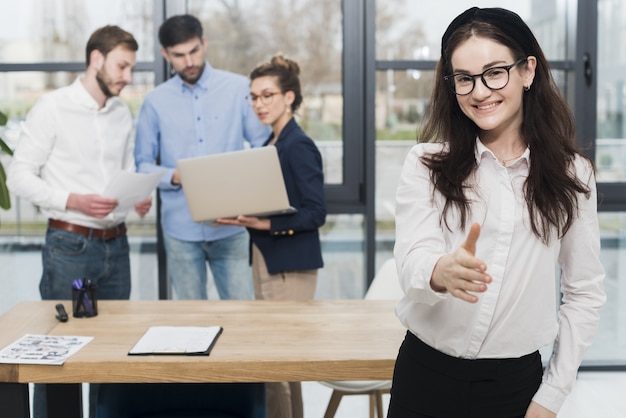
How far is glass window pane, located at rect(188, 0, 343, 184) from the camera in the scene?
3965mm

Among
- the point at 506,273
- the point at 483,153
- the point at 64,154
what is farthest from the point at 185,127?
the point at 506,273

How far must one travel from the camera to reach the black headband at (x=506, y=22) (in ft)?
4.80

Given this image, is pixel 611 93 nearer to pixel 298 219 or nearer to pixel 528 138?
pixel 298 219

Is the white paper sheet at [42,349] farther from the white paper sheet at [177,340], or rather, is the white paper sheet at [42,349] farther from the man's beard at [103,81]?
the man's beard at [103,81]

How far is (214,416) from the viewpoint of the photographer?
7.82ft

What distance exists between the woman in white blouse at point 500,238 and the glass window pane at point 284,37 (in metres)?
2.51

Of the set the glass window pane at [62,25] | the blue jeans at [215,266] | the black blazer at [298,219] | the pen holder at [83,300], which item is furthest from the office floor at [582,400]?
the glass window pane at [62,25]

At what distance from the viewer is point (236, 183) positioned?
284 centimetres

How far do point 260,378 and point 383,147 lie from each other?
2271 millimetres

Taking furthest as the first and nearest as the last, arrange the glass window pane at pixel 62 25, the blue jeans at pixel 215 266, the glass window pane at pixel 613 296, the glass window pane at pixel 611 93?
the glass window pane at pixel 613 296
the glass window pane at pixel 611 93
the glass window pane at pixel 62 25
the blue jeans at pixel 215 266

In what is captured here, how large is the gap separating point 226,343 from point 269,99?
1.13m

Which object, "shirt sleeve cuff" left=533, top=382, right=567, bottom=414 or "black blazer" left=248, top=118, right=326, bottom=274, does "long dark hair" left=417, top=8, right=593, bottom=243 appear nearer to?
"shirt sleeve cuff" left=533, top=382, right=567, bottom=414

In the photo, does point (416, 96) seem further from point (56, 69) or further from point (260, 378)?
point (260, 378)

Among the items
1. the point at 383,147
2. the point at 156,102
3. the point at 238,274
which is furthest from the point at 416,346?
the point at 383,147
